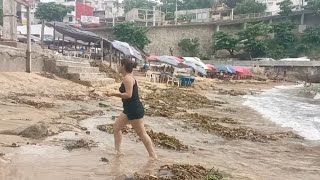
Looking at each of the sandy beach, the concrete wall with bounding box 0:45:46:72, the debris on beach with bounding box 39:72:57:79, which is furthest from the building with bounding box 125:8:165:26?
the sandy beach

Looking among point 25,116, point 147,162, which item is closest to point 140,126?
point 147,162

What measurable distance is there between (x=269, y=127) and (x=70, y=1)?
8439 cm

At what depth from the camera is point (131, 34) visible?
60.4m

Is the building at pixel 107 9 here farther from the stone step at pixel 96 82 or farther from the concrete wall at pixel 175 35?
the stone step at pixel 96 82

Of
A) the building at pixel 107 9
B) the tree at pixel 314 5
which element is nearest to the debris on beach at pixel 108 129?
the tree at pixel 314 5

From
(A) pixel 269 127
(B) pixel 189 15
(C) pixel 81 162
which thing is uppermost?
(B) pixel 189 15

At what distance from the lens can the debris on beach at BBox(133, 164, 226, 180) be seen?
177 inches

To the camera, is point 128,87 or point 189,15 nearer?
point 128,87

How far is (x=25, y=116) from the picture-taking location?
293 inches

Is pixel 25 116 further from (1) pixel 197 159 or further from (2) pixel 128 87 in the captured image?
(1) pixel 197 159

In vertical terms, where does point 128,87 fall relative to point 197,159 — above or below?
above

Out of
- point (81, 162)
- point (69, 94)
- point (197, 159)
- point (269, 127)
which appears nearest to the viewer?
point (81, 162)

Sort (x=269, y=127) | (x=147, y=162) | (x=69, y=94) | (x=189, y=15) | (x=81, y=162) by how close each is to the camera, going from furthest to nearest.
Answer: (x=189, y=15) < (x=69, y=94) < (x=269, y=127) < (x=147, y=162) < (x=81, y=162)

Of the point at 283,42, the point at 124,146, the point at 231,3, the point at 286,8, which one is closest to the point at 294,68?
the point at 283,42
